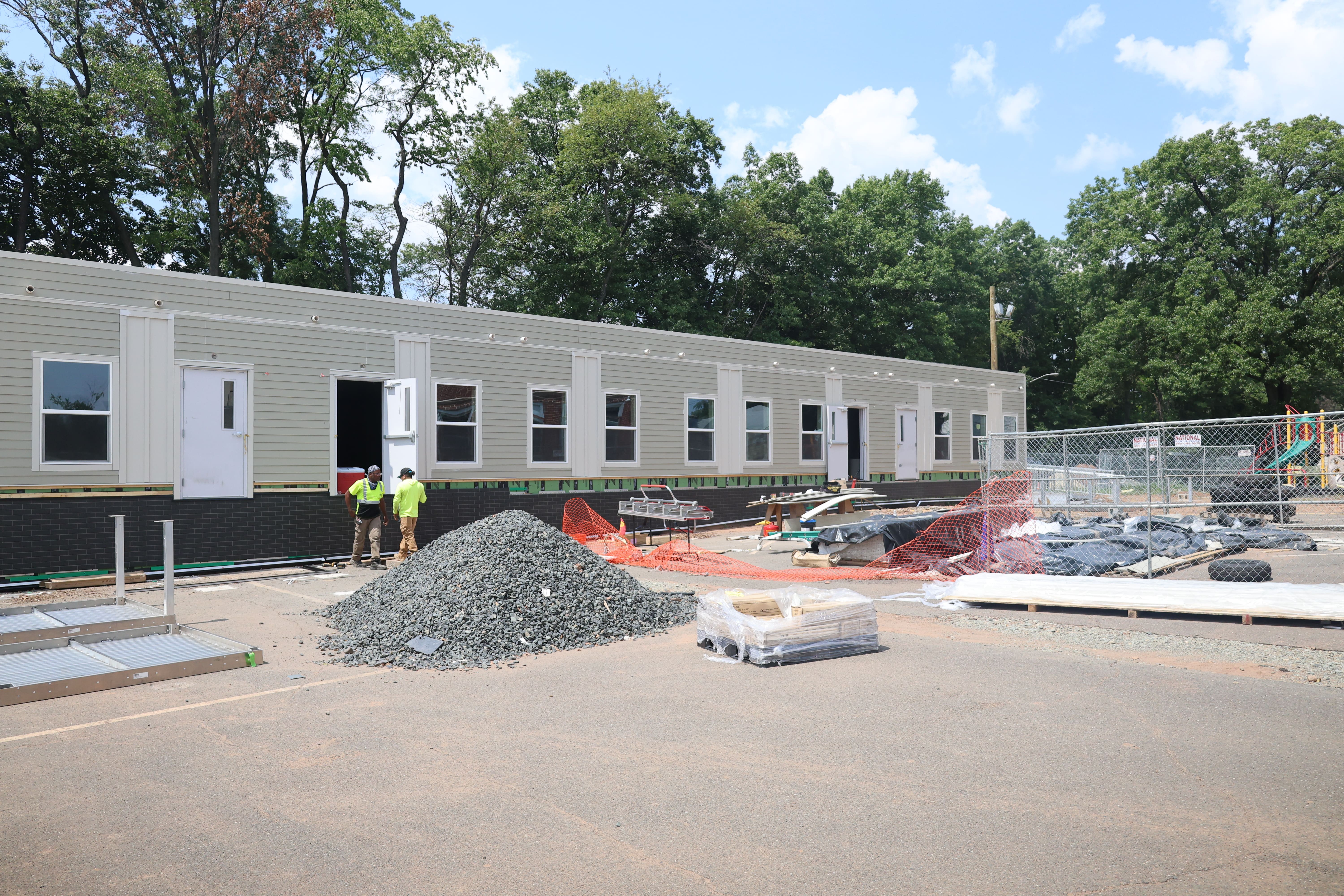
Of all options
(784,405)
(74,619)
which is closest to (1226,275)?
(784,405)

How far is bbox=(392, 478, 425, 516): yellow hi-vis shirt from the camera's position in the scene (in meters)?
14.2

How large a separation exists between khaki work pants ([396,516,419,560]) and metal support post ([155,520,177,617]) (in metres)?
5.40

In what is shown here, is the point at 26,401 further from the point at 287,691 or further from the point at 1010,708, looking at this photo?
the point at 1010,708

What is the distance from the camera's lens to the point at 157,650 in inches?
311

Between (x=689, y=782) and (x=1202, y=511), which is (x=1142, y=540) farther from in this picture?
(x=689, y=782)

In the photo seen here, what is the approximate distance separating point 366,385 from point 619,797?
1370cm

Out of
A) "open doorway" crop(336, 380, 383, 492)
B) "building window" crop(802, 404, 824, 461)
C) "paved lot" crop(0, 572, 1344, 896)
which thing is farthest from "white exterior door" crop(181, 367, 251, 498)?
"building window" crop(802, 404, 824, 461)

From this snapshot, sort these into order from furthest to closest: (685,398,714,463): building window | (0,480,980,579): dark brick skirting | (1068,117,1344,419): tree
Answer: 1. (1068,117,1344,419): tree
2. (685,398,714,463): building window
3. (0,480,980,579): dark brick skirting

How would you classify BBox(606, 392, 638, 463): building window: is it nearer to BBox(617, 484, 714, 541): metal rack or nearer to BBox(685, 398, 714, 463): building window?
BBox(617, 484, 714, 541): metal rack

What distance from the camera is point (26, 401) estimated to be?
11711 millimetres

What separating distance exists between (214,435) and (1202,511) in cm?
2249

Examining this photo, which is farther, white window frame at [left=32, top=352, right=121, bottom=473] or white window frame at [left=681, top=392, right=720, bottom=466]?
white window frame at [left=681, top=392, right=720, bottom=466]

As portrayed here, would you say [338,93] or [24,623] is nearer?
[24,623]

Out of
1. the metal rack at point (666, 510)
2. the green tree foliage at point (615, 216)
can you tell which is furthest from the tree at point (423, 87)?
the metal rack at point (666, 510)
